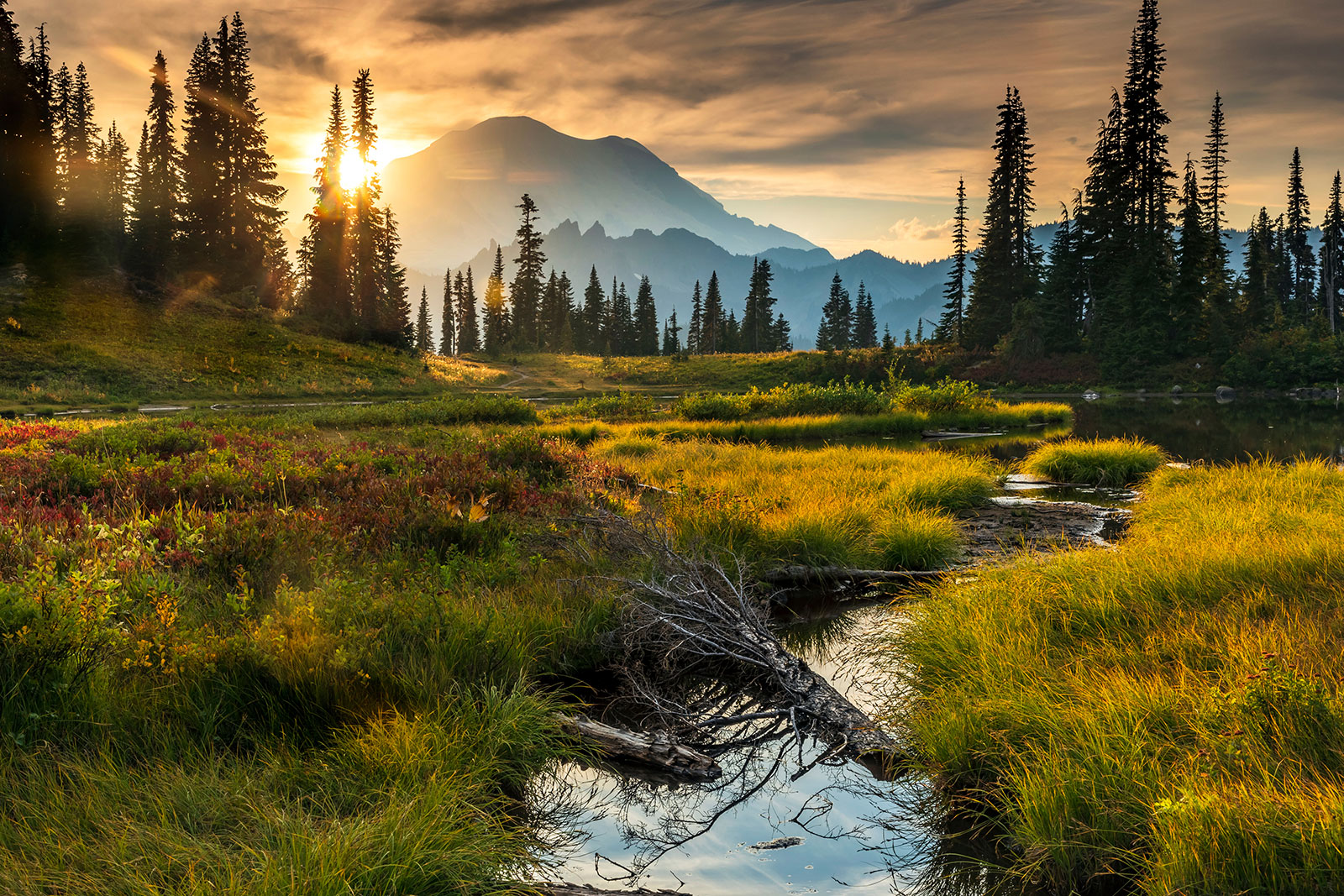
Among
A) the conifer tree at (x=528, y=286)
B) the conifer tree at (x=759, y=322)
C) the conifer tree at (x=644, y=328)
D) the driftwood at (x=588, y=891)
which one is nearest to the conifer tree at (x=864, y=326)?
the conifer tree at (x=759, y=322)

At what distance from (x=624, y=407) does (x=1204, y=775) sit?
2781 centimetres

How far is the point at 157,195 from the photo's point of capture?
49.8m

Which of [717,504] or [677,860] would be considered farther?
[717,504]

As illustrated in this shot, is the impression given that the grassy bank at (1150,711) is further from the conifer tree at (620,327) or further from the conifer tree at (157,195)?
the conifer tree at (620,327)

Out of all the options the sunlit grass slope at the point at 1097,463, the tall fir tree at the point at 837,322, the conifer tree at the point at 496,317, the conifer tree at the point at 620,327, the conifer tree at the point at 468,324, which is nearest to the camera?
the sunlit grass slope at the point at 1097,463

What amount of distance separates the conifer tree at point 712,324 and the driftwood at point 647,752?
9774 cm

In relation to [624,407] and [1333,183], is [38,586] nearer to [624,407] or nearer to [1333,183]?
[624,407]

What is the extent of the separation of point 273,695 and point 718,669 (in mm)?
3435

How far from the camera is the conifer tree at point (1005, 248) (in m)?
68.9

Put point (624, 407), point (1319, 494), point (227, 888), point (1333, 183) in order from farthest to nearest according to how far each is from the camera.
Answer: point (1333, 183)
point (624, 407)
point (1319, 494)
point (227, 888)

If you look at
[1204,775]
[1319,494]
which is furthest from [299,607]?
[1319,494]

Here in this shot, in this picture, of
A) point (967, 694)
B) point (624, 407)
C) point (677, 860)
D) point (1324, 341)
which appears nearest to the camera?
point (677, 860)

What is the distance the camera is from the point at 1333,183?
251 feet

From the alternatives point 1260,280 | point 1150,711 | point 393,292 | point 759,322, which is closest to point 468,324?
point 393,292
